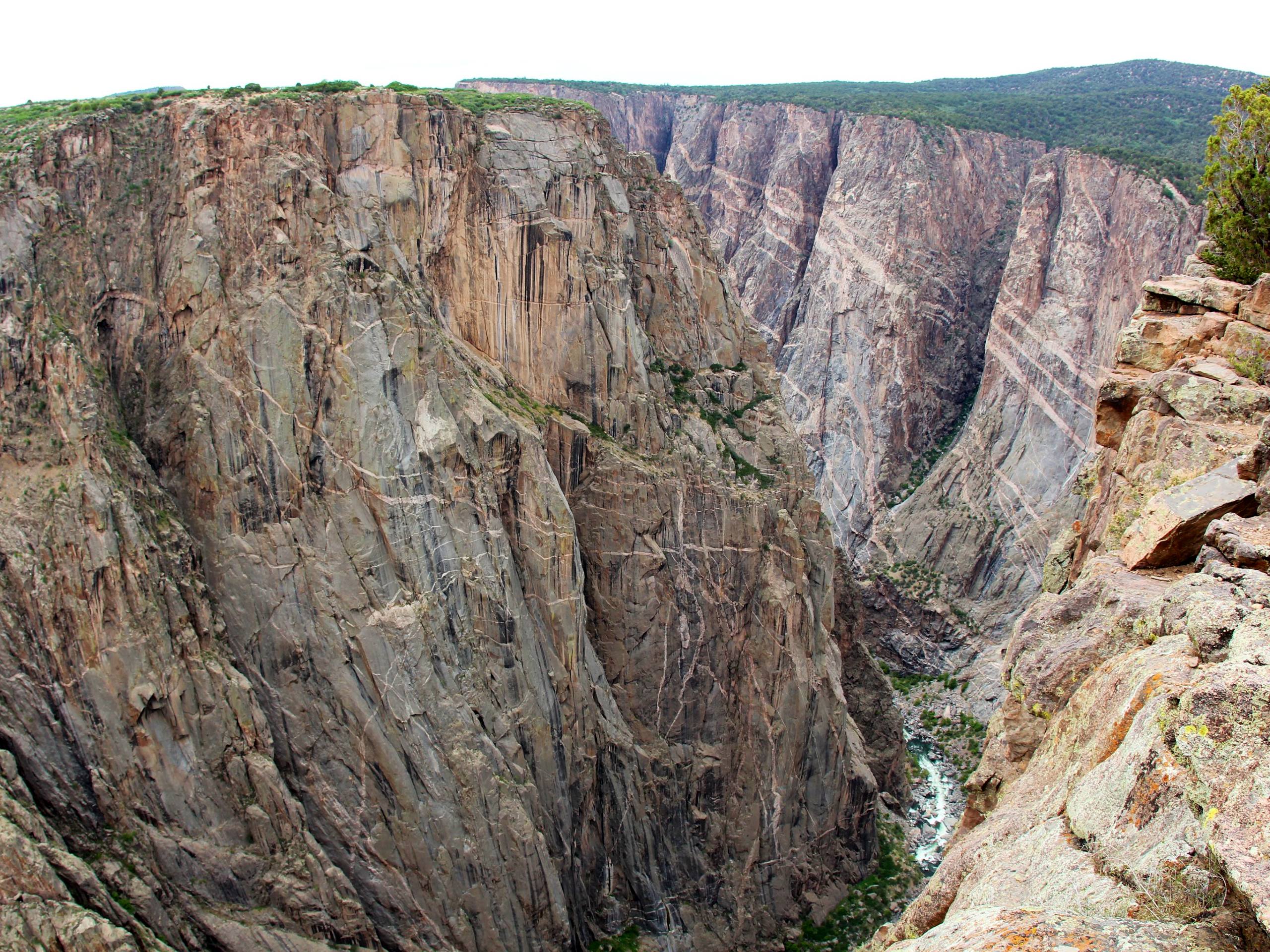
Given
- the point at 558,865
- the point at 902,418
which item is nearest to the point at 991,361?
the point at 902,418

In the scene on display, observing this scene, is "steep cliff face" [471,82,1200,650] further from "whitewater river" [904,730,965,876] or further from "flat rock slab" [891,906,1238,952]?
"flat rock slab" [891,906,1238,952]

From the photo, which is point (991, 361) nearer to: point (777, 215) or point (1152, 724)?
point (777, 215)

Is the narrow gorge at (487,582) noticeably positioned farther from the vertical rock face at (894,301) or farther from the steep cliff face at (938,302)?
the vertical rock face at (894,301)

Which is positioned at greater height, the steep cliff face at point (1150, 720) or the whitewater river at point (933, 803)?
the steep cliff face at point (1150, 720)

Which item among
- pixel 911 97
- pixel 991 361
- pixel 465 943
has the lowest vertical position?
pixel 465 943

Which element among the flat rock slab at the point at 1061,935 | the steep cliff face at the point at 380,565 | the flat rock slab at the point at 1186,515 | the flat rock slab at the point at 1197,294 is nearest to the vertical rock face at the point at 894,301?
the steep cliff face at the point at 380,565

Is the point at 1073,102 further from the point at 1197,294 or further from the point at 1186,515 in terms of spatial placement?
the point at 1186,515

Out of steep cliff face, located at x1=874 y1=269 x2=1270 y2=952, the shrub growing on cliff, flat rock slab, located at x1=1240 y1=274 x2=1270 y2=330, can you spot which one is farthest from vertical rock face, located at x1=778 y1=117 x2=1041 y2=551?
steep cliff face, located at x1=874 y1=269 x2=1270 y2=952
